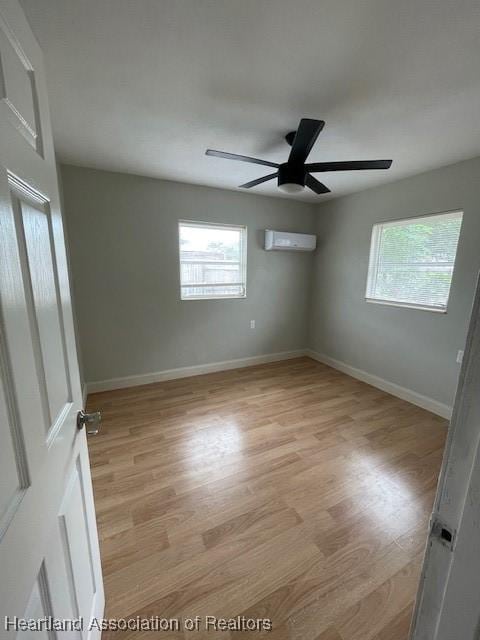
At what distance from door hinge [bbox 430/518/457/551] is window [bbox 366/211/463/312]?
8.90 ft

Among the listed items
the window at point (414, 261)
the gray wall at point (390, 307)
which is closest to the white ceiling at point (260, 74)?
the gray wall at point (390, 307)

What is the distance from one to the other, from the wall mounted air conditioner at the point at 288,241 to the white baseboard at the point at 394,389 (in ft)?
5.54

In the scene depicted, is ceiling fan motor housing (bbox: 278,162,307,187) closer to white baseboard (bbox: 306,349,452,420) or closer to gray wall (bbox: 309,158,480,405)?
gray wall (bbox: 309,158,480,405)

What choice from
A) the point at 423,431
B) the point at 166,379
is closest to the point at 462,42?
the point at 423,431

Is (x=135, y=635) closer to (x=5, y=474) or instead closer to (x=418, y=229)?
(x=5, y=474)

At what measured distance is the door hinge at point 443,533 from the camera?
480 millimetres

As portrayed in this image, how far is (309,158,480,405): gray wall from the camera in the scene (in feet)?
7.87

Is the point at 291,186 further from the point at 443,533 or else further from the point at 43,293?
the point at 443,533

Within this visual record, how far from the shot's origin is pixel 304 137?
5.21ft

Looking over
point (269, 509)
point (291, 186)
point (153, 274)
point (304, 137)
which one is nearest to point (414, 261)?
point (291, 186)

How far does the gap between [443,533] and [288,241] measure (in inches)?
137

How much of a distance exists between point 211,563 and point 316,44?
2.52 meters

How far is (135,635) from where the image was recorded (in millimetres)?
Result: 1036

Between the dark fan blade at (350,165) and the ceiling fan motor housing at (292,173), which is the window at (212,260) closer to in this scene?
the ceiling fan motor housing at (292,173)
